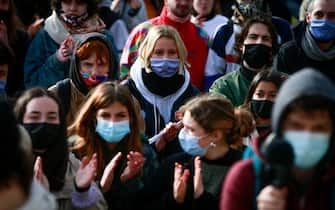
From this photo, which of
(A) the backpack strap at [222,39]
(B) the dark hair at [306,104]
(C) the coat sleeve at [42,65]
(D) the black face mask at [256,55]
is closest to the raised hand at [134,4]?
(A) the backpack strap at [222,39]

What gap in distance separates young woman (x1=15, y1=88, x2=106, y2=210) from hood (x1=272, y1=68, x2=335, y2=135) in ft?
5.00

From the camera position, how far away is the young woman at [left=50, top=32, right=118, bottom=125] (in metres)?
6.72

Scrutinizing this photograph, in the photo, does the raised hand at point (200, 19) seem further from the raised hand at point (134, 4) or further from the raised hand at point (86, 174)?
the raised hand at point (86, 174)

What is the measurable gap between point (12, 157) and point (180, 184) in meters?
1.62

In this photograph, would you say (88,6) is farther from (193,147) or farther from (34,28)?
(193,147)

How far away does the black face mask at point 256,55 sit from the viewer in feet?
23.9

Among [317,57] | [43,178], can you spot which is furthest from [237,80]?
[43,178]

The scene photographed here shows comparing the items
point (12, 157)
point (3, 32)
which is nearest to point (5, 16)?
point (3, 32)

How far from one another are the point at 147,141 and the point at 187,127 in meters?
0.74

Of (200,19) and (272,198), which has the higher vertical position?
(272,198)

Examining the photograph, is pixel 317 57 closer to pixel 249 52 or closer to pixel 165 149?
pixel 249 52

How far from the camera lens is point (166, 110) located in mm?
6875

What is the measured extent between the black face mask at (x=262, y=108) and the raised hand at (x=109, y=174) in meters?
1.26

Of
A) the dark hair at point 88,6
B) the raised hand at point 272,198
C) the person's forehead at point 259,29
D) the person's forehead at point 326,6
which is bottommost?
the person's forehead at point 259,29
